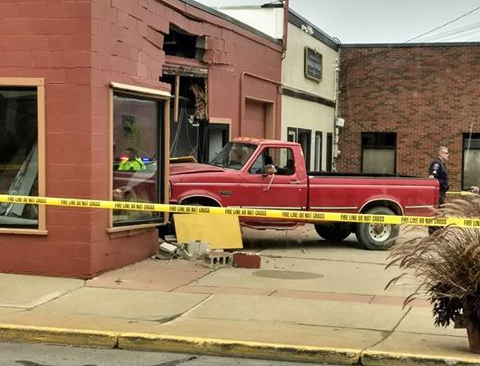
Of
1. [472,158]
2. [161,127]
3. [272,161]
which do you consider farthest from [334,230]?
[472,158]

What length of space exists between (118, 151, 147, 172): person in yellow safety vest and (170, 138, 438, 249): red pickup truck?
1278 mm

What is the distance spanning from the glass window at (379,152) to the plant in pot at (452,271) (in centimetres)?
1778

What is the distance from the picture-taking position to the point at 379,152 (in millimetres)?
24109

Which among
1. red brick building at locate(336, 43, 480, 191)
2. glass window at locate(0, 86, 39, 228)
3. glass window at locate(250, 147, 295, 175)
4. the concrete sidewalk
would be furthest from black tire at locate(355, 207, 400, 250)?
red brick building at locate(336, 43, 480, 191)

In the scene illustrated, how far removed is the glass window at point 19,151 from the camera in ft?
31.2

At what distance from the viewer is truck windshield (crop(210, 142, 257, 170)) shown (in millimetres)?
12750

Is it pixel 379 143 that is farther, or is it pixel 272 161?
pixel 379 143

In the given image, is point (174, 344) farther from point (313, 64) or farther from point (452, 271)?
point (313, 64)

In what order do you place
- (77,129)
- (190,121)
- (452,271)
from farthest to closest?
1. (190,121)
2. (77,129)
3. (452,271)

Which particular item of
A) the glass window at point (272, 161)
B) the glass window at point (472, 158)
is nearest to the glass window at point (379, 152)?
the glass window at point (472, 158)

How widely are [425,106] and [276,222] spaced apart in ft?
41.5

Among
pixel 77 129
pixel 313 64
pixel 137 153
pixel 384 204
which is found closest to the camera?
pixel 77 129

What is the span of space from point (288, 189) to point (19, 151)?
199 inches

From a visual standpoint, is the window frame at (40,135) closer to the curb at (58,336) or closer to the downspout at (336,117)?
the curb at (58,336)
